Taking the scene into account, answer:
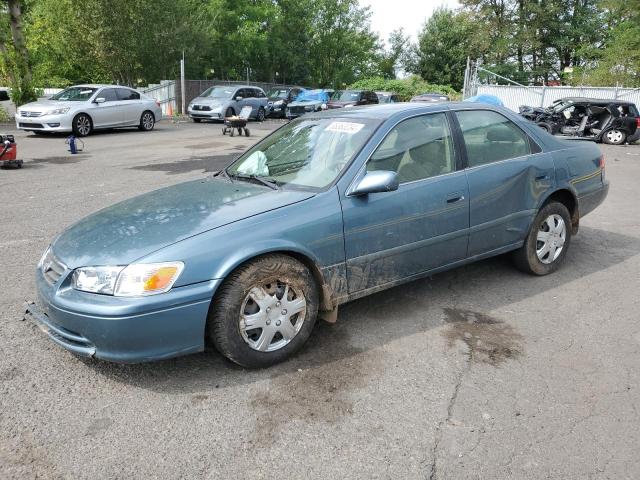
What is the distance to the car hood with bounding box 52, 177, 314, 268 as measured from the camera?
10.7ft

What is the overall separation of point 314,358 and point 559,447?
1.50 metres

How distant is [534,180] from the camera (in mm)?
4852

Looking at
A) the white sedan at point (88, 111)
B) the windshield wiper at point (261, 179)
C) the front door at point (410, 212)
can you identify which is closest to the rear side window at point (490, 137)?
the front door at point (410, 212)

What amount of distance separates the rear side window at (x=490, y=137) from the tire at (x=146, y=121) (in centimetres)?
1633

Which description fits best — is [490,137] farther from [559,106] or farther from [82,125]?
[559,106]

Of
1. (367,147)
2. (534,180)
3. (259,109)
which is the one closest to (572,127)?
(259,109)

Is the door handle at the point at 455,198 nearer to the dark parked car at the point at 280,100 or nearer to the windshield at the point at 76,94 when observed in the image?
the windshield at the point at 76,94

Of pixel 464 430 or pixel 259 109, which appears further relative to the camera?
pixel 259 109

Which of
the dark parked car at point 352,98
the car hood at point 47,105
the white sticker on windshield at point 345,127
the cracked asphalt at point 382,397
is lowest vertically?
the cracked asphalt at point 382,397

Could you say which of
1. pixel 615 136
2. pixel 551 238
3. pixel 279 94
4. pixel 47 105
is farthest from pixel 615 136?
pixel 47 105

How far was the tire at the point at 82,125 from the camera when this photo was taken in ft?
54.0

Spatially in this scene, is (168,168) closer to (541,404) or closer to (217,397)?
(217,397)

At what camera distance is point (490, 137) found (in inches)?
186

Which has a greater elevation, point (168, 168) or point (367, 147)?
point (367, 147)
